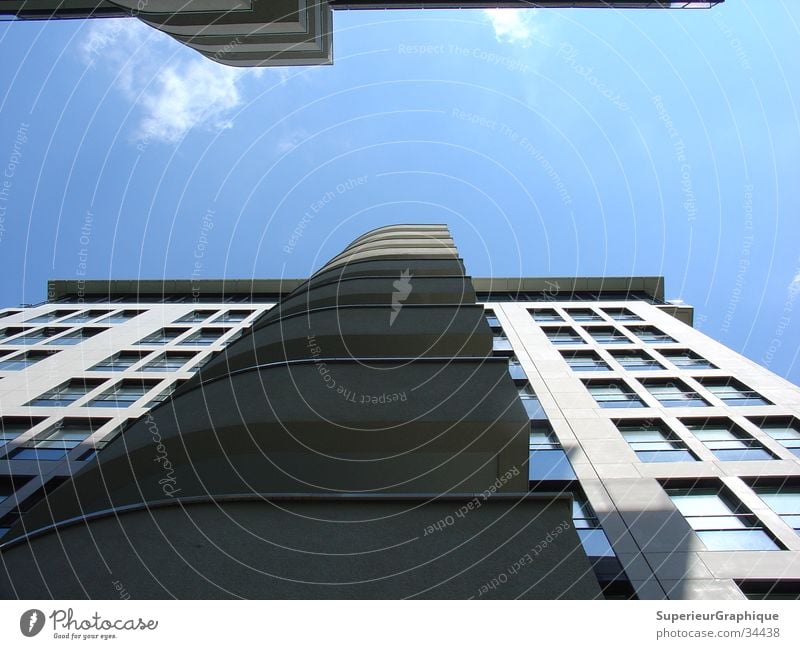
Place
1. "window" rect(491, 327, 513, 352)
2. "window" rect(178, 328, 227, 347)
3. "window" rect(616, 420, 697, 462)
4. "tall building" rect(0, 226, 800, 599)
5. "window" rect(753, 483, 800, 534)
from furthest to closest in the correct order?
"window" rect(178, 328, 227, 347) < "window" rect(491, 327, 513, 352) < "window" rect(616, 420, 697, 462) < "window" rect(753, 483, 800, 534) < "tall building" rect(0, 226, 800, 599)

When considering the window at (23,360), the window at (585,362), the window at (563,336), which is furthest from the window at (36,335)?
the window at (585,362)

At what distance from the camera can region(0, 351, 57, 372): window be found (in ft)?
80.2

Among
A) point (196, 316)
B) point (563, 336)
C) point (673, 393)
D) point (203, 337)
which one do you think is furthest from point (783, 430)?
point (196, 316)

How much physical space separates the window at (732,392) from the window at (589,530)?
9.34m

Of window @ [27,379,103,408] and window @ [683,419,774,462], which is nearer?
window @ [683,419,774,462]

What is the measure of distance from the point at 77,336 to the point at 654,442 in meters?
28.4

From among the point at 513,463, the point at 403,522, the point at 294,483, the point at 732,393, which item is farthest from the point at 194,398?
the point at 732,393

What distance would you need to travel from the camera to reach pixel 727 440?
16609mm

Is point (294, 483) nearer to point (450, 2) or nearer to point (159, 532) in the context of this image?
point (159, 532)

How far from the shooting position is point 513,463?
8.27m

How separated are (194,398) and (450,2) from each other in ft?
64.7

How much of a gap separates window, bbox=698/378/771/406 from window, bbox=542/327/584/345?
5.90m

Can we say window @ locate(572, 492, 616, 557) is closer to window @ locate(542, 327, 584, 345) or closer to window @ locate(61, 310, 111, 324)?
window @ locate(542, 327, 584, 345)

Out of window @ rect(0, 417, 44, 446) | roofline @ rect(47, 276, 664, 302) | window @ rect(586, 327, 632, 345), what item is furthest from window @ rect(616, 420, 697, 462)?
window @ rect(0, 417, 44, 446)
